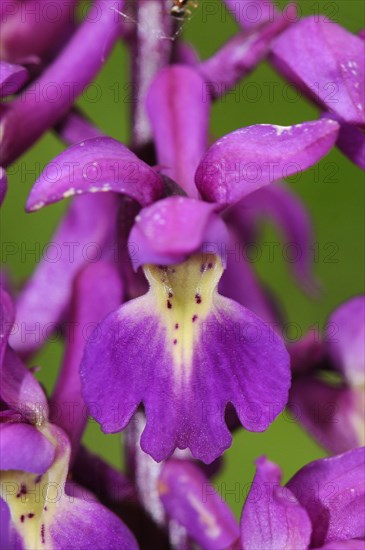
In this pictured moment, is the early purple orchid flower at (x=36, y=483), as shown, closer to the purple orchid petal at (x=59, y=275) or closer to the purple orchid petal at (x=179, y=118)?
the purple orchid petal at (x=179, y=118)

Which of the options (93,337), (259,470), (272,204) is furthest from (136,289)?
(272,204)

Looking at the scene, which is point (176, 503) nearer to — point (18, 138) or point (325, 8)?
point (18, 138)

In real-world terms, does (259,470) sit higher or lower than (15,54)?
lower

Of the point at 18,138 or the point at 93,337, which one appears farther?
the point at 18,138

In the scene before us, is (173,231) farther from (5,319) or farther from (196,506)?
(196,506)

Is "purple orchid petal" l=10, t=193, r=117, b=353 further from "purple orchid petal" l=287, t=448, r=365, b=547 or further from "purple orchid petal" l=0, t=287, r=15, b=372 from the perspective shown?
"purple orchid petal" l=287, t=448, r=365, b=547

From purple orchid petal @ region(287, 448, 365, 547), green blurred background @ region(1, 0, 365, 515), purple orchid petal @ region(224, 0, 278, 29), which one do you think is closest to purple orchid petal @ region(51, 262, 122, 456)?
purple orchid petal @ region(287, 448, 365, 547)

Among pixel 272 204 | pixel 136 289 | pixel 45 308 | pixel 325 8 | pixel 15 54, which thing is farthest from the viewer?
pixel 325 8
